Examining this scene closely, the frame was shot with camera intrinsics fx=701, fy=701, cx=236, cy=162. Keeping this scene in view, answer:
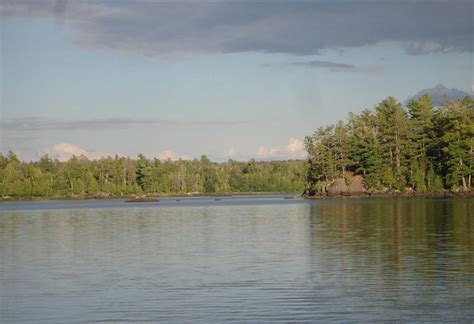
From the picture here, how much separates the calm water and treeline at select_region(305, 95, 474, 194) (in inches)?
2553

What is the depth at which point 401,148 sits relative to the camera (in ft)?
415

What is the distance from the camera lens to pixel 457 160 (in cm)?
11088

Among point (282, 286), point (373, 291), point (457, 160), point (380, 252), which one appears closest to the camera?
point (373, 291)

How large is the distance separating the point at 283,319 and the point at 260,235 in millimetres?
28005

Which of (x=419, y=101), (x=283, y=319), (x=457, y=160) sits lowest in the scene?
(x=283, y=319)

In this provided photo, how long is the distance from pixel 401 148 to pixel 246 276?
102031mm

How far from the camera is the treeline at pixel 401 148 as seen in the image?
11219 centimetres

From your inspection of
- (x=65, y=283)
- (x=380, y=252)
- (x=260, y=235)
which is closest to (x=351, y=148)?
(x=260, y=235)

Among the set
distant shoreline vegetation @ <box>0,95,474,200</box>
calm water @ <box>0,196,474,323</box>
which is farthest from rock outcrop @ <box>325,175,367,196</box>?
→ calm water @ <box>0,196,474,323</box>

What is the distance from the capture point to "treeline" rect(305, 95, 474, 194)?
112188 millimetres

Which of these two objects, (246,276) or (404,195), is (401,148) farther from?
(246,276)

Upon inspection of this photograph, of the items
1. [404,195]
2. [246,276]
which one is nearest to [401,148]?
[404,195]

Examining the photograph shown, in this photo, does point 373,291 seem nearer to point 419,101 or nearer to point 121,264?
point 121,264

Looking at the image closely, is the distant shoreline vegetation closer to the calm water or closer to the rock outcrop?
the rock outcrop
